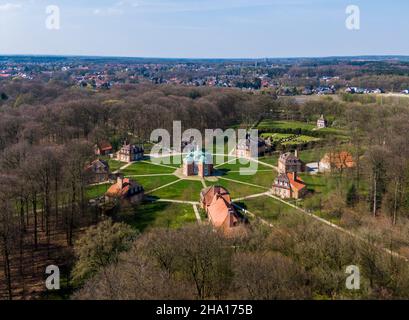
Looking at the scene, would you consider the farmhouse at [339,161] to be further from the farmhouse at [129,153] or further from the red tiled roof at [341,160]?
the farmhouse at [129,153]

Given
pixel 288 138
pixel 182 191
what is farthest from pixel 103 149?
pixel 288 138

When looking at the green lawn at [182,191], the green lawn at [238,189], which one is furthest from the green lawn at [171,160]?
the green lawn at [238,189]

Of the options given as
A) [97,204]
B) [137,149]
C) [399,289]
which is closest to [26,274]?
[97,204]

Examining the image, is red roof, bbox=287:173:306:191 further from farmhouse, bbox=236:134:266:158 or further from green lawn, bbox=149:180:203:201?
farmhouse, bbox=236:134:266:158

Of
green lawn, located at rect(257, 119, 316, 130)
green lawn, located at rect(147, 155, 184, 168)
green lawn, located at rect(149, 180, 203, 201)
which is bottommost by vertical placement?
green lawn, located at rect(149, 180, 203, 201)

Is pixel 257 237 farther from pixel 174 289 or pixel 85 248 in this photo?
pixel 85 248

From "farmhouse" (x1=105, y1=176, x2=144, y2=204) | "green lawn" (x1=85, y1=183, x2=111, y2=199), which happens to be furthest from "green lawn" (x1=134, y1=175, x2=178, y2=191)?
"green lawn" (x1=85, y1=183, x2=111, y2=199)
